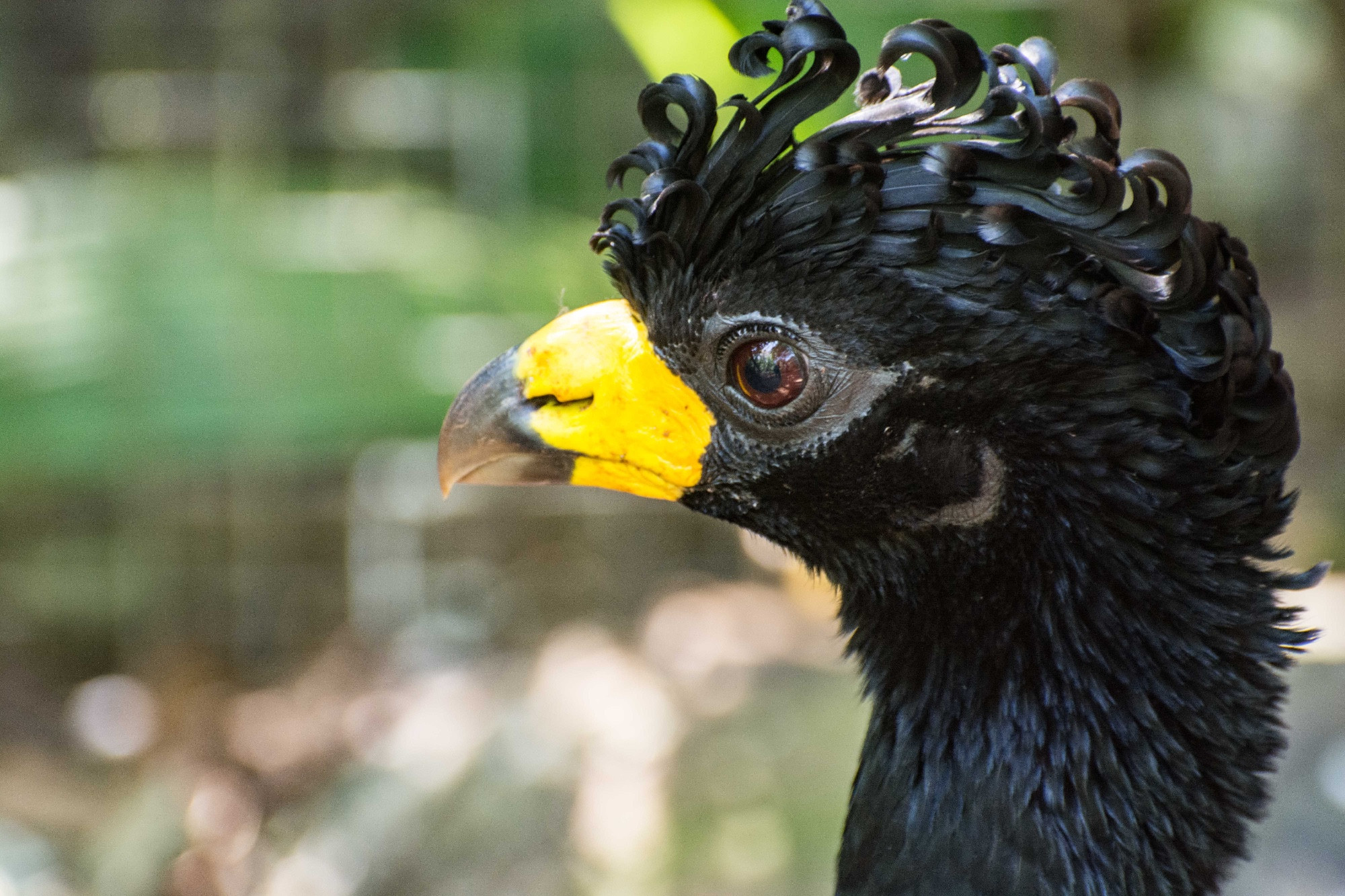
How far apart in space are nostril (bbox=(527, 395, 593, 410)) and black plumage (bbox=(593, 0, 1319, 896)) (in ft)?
0.67

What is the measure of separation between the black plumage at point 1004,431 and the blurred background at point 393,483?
133 inches

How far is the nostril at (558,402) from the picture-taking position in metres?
2.83

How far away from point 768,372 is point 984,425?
447mm

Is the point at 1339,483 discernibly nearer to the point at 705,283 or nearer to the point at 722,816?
the point at 722,816

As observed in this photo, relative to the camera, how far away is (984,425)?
245 centimetres

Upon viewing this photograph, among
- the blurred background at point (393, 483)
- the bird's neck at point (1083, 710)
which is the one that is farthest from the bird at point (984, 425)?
the blurred background at point (393, 483)

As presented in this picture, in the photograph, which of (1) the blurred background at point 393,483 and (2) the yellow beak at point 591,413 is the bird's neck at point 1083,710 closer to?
(2) the yellow beak at point 591,413

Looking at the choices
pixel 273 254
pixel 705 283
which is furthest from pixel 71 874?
pixel 705 283

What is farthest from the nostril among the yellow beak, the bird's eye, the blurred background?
the blurred background

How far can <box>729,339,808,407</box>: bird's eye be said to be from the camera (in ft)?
8.36

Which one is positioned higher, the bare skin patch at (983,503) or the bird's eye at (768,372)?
the bird's eye at (768,372)

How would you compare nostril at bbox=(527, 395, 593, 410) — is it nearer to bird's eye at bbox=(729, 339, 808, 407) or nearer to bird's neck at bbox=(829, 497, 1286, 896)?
bird's eye at bbox=(729, 339, 808, 407)

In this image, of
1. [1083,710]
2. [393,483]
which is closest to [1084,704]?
[1083,710]

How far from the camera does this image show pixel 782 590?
1130 cm
